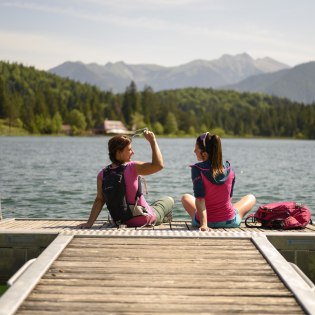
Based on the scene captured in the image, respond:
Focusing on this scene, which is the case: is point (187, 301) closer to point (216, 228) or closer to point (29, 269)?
point (29, 269)

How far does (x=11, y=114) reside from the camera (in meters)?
179

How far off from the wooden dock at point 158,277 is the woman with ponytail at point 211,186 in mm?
686

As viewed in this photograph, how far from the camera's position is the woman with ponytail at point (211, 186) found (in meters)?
8.60

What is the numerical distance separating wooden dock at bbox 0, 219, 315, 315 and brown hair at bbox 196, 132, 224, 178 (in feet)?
3.49

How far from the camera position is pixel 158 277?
6188 millimetres

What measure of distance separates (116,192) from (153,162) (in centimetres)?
92

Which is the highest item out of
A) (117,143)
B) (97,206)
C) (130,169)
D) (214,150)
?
(117,143)

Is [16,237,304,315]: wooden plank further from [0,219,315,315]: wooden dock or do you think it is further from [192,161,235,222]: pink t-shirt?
[192,161,235,222]: pink t-shirt

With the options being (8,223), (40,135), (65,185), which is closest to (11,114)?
(40,135)

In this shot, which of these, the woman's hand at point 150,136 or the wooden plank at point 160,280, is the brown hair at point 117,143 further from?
the wooden plank at point 160,280

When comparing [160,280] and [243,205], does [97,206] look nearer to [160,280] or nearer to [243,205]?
[243,205]

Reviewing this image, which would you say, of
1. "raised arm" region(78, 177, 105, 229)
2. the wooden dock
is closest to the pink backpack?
the wooden dock

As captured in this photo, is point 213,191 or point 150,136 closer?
point 150,136

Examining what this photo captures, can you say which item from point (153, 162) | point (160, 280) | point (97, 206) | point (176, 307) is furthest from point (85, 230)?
point (176, 307)
